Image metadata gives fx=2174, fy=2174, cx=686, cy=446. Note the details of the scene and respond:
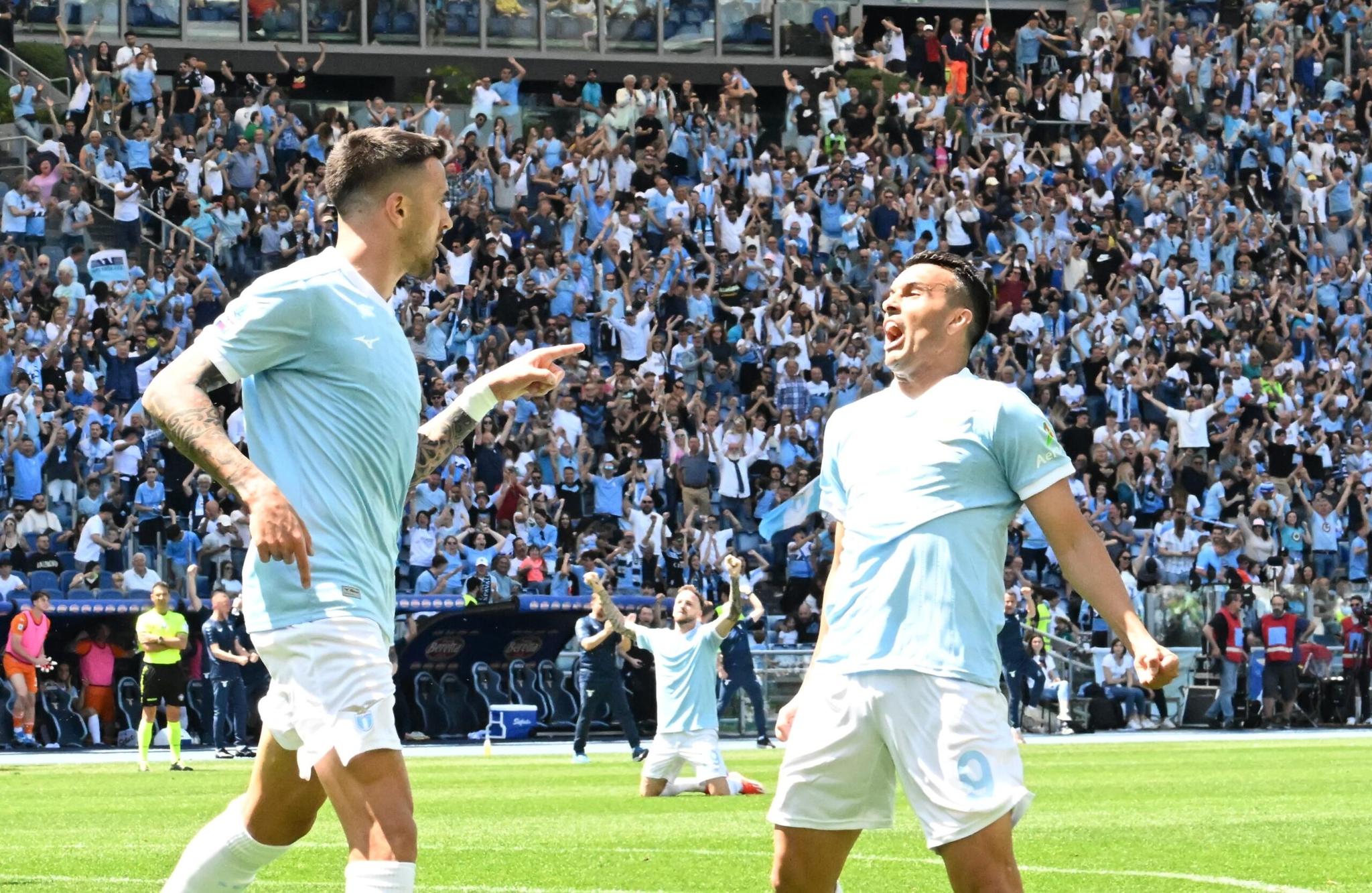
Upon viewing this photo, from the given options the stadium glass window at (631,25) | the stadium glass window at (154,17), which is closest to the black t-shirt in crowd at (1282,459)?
the stadium glass window at (631,25)

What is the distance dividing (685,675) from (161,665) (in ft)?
25.3

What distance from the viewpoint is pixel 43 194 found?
31.6 m

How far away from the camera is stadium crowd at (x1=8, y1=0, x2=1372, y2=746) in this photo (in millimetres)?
29328

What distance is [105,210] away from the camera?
1262 inches

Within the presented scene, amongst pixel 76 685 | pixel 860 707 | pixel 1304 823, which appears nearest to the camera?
pixel 860 707

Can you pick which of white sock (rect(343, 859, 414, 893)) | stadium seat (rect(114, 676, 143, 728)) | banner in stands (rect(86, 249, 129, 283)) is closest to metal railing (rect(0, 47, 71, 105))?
banner in stands (rect(86, 249, 129, 283))

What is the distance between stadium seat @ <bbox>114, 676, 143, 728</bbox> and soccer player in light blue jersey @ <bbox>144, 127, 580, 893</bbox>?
22.7 m

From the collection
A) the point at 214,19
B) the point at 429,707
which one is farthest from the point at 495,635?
the point at 214,19

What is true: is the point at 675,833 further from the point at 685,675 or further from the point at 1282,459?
the point at 1282,459

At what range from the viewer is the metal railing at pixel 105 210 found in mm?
32000

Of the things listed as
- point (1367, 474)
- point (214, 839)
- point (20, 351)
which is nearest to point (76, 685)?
point (20, 351)

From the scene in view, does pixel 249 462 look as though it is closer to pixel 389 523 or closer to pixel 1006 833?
pixel 389 523

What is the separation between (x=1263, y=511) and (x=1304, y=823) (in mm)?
20332

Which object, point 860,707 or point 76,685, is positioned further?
point 76,685
